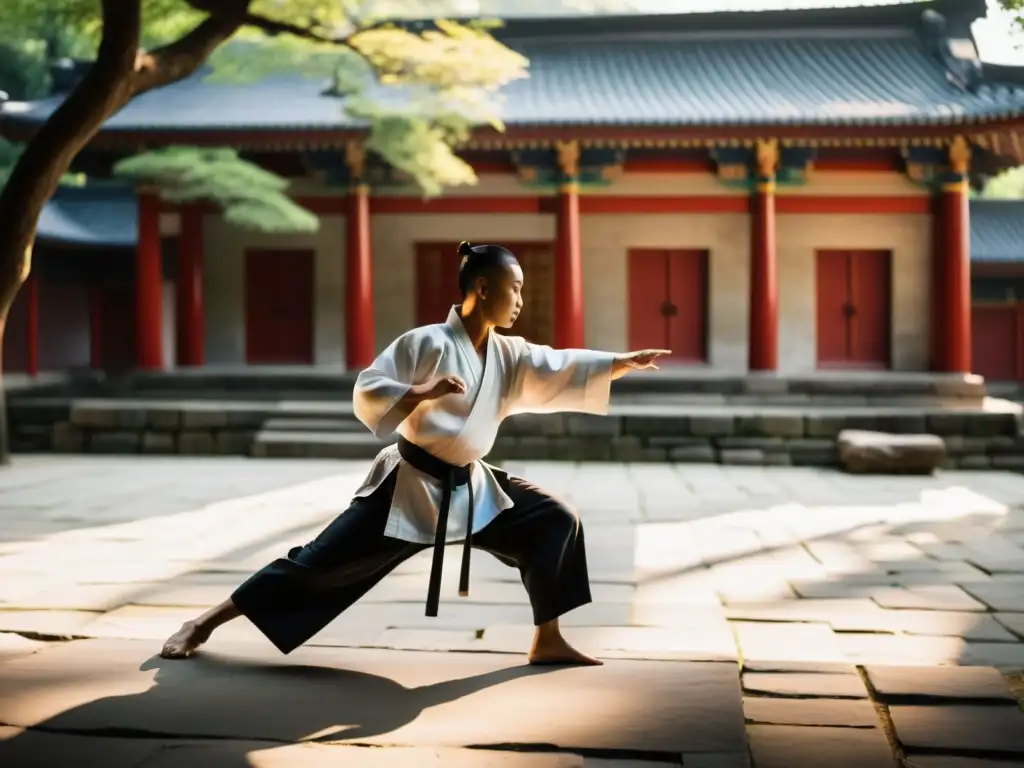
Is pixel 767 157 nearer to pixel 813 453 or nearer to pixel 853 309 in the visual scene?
pixel 853 309

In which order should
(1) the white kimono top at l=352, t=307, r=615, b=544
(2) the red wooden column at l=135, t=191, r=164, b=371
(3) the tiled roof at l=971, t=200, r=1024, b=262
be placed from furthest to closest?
(3) the tiled roof at l=971, t=200, r=1024, b=262 < (2) the red wooden column at l=135, t=191, r=164, b=371 < (1) the white kimono top at l=352, t=307, r=615, b=544

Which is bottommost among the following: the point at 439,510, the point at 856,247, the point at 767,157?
the point at 439,510

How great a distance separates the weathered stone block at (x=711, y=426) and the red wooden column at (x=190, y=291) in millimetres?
7375

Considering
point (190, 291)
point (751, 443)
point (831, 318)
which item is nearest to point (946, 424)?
point (751, 443)

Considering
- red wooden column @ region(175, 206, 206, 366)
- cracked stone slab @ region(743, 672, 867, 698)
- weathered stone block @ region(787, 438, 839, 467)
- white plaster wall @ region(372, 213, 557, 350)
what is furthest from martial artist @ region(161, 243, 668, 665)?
red wooden column @ region(175, 206, 206, 366)

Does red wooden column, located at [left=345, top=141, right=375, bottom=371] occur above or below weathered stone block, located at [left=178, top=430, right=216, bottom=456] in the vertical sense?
above

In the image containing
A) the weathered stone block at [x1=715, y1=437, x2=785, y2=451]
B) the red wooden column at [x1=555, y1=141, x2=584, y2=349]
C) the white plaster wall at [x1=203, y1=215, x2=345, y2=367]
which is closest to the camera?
the weathered stone block at [x1=715, y1=437, x2=785, y2=451]

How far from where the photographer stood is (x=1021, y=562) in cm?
510

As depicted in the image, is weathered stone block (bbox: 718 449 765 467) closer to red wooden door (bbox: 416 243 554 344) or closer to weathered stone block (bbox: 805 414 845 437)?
weathered stone block (bbox: 805 414 845 437)

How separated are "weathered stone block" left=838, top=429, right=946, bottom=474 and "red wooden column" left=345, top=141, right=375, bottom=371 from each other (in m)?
6.48

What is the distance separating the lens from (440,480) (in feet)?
9.92

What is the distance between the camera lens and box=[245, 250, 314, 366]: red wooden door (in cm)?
1420

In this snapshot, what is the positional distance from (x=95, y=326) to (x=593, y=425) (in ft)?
34.2

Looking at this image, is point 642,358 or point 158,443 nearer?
point 642,358
